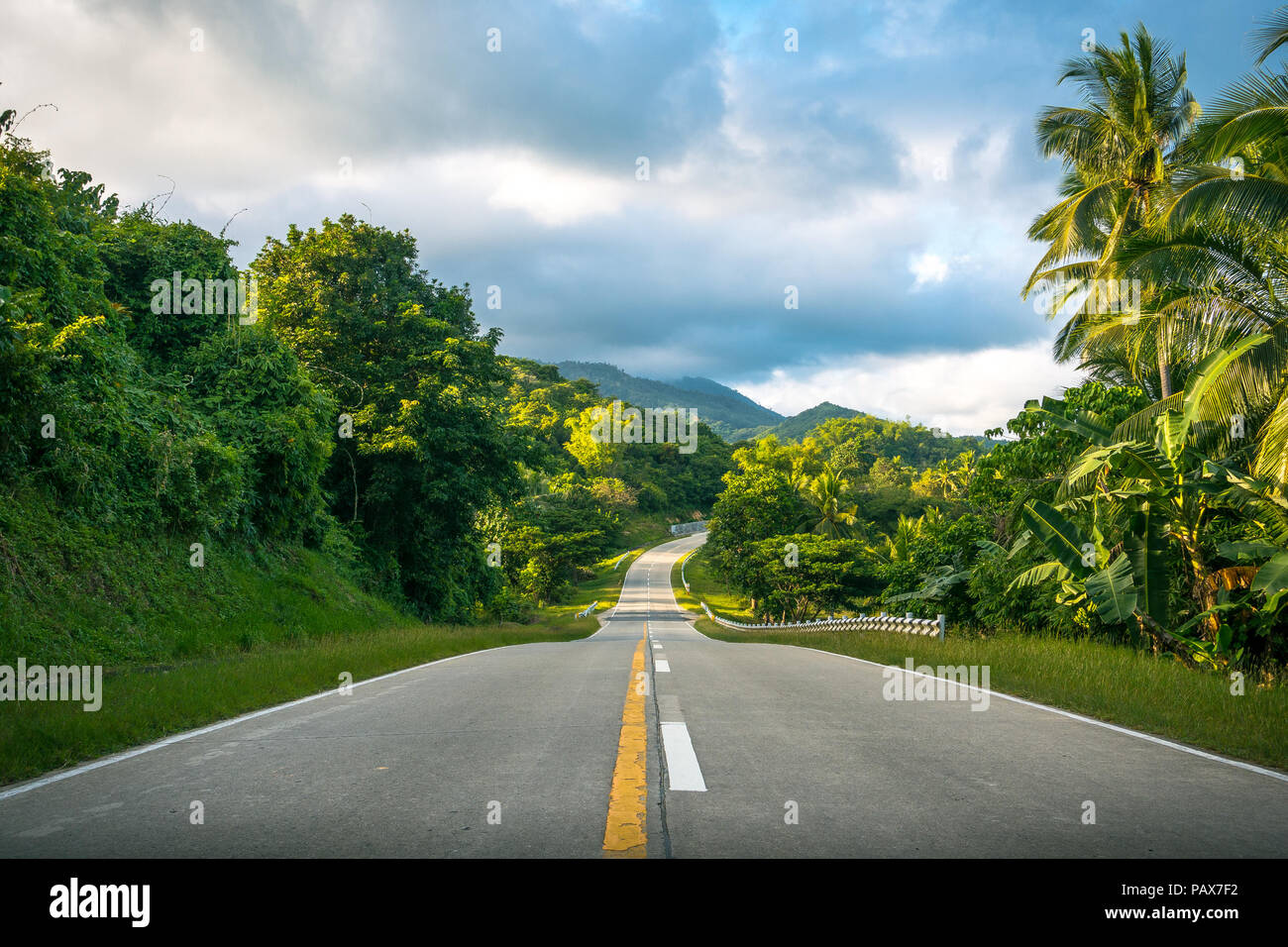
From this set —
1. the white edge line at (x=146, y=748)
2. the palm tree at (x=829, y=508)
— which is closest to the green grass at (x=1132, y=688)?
the white edge line at (x=146, y=748)

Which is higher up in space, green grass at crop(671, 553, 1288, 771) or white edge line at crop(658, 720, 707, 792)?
white edge line at crop(658, 720, 707, 792)

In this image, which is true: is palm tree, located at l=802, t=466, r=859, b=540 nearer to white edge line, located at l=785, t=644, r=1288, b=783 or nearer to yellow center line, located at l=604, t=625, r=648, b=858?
white edge line, located at l=785, t=644, r=1288, b=783

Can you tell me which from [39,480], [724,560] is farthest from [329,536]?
[724,560]

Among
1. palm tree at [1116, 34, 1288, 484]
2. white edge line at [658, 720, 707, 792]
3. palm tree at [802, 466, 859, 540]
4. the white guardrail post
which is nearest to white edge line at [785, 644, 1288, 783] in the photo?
white edge line at [658, 720, 707, 792]

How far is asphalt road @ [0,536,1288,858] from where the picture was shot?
155 inches

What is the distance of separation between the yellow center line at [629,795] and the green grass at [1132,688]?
478 centimetres

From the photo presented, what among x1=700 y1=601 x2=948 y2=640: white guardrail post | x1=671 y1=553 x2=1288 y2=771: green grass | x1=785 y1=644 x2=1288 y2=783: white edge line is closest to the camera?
x1=785 y1=644 x2=1288 y2=783: white edge line

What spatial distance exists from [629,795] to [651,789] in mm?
206

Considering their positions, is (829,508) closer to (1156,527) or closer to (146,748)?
(1156,527)

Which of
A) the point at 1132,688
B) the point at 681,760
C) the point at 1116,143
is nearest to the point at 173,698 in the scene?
the point at 681,760

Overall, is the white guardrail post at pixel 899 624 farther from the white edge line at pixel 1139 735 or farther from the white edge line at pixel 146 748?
the white edge line at pixel 146 748

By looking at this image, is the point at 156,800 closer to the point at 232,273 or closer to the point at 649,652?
the point at 649,652

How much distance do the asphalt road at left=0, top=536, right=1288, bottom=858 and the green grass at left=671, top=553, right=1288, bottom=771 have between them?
2.28ft

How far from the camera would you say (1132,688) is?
938cm
